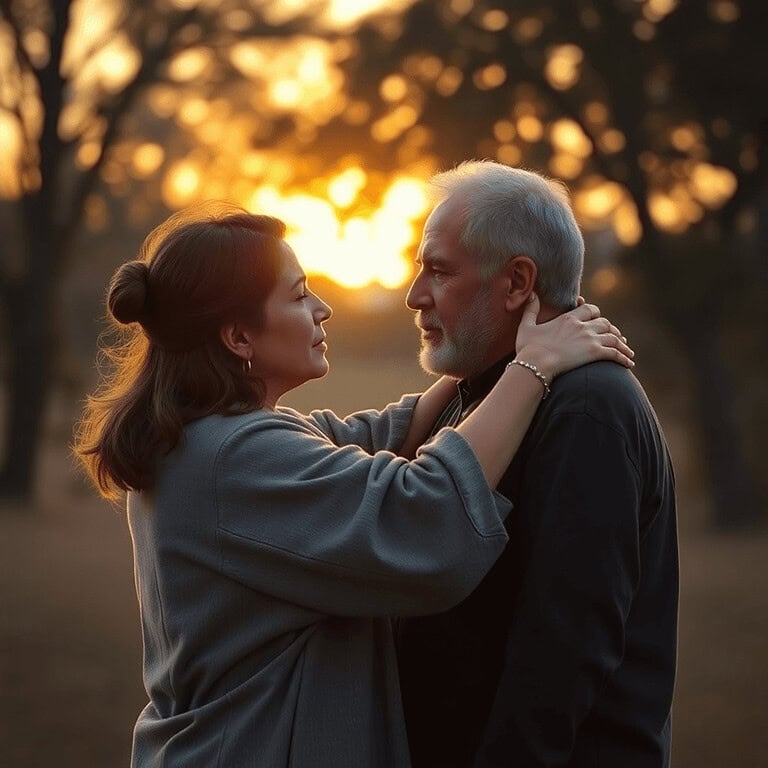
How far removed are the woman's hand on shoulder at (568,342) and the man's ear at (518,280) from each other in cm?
3

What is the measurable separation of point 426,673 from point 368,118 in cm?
920

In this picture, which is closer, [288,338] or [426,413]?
[288,338]

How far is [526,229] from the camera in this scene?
231cm

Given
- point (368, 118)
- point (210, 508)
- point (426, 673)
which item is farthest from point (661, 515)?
point (368, 118)

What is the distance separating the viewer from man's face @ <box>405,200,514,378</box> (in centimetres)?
236

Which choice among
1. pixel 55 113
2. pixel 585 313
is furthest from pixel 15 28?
pixel 585 313

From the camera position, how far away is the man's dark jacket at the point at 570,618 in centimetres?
203

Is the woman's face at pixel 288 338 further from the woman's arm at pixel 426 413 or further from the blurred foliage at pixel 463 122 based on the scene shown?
the blurred foliage at pixel 463 122

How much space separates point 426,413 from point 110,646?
6.20 meters

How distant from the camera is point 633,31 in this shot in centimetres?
1092

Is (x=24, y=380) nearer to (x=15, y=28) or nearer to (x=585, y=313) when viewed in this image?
(x=15, y=28)

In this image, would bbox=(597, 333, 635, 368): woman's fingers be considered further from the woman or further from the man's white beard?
the man's white beard

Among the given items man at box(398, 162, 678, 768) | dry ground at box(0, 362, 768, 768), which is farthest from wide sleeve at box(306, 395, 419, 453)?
dry ground at box(0, 362, 768, 768)

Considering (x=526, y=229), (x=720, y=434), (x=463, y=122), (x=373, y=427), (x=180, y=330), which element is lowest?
(x=720, y=434)
